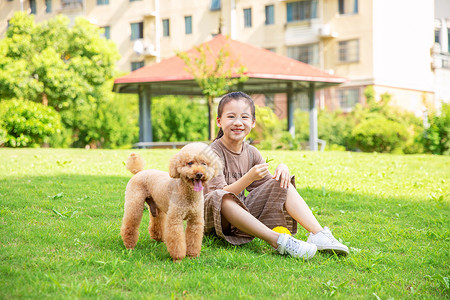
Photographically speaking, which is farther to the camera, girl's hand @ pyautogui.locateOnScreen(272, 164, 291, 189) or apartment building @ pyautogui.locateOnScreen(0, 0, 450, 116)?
apartment building @ pyautogui.locateOnScreen(0, 0, 450, 116)

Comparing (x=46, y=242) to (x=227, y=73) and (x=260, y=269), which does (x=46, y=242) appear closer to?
(x=260, y=269)

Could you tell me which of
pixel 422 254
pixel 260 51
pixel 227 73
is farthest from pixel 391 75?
pixel 422 254

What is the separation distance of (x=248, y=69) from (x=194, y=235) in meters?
9.93

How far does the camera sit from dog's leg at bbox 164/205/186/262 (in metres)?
2.86

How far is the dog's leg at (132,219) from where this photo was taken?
3172 millimetres

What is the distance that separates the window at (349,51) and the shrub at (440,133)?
10360 mm

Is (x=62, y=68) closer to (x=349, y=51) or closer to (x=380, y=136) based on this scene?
(x=380, y=136)

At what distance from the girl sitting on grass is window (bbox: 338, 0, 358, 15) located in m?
21.0

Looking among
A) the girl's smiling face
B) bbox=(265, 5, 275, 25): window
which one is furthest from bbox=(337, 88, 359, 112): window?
the girl's smiling face

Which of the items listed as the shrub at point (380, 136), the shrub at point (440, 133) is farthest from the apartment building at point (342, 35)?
the shrub at point (440, 133)

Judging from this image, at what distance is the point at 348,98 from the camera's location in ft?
74.6

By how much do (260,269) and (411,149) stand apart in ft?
43.6

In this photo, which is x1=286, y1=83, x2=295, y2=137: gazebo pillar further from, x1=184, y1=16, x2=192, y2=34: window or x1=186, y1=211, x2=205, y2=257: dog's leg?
x1=184, y1=16, x2=192, y2=34: window

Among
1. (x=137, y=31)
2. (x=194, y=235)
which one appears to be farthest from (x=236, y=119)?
(x=137, y=31)
